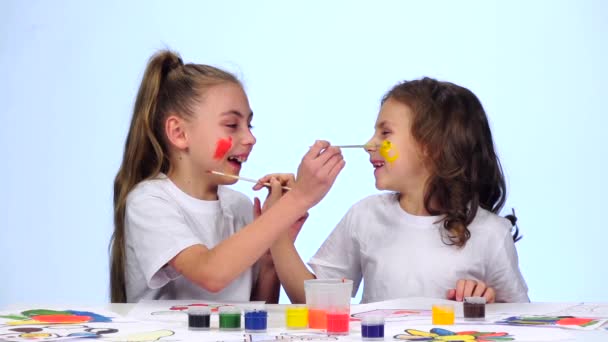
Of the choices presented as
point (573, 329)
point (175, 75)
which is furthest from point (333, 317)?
point (175, 75)

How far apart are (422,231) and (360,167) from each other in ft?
3.65

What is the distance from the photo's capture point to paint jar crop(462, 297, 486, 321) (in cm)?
144

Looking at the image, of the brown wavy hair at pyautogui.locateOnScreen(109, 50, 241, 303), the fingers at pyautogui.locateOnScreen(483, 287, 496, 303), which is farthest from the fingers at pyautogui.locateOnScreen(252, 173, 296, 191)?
the fingers at pyautogui.locateOnScreen(483, 287, 496, 303)

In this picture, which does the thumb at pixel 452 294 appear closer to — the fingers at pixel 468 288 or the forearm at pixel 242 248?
the fingers at pixel 468 288

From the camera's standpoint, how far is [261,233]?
66.9 inches

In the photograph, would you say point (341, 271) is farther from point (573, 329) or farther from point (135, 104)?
point (573, 329)

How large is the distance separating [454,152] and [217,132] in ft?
1.66

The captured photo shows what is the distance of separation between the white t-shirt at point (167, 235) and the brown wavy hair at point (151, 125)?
0.04m

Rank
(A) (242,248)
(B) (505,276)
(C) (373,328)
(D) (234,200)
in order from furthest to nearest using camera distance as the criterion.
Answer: (D) (234,200)
(B) (505,276)
(A) (242,248)
(C) (373,328)

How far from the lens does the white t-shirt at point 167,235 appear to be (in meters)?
1.77

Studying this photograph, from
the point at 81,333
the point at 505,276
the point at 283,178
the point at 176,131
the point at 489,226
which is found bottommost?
the point at 81,333

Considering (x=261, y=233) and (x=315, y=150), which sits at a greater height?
(x=315, y=150)

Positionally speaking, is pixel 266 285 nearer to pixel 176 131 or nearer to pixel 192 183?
pixel 192 183

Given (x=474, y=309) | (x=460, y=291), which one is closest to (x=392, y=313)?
(x=474, y=309)
